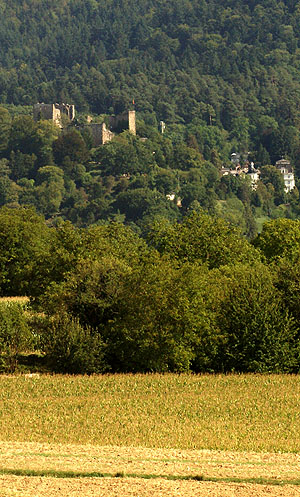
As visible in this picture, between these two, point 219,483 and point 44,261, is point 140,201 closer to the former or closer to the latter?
point 44,261

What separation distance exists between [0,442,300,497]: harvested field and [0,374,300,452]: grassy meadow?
5.92 feet

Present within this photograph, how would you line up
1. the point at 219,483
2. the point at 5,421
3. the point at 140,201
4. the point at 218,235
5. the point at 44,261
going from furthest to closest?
the point at 140,201 → the point at 218,235 → the point at 44,261 → the point at 5,421 → the point at 219,483

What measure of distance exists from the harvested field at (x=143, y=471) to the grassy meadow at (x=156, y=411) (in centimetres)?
180

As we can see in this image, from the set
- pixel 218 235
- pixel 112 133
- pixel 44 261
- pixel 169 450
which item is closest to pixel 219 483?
pixel 169 450

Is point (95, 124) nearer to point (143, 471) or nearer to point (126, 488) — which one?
point (143, 471)

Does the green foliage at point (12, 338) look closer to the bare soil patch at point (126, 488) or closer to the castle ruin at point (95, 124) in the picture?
the bare soil patch at point (126, 488)

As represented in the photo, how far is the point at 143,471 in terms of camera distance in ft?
70.7

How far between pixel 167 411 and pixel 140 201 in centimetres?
11341

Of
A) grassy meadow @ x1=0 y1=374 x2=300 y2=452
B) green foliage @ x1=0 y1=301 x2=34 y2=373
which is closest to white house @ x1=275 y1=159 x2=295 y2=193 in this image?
green foliage @ x1=0 y1=301 x2=34 y2=373

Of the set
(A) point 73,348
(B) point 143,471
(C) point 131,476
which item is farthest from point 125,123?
(C) point 131,476

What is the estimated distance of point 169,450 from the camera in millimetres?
24422

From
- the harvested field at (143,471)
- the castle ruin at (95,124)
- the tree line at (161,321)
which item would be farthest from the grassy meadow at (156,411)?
the castle ruin at (95,124)

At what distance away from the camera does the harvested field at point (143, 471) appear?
20.1m

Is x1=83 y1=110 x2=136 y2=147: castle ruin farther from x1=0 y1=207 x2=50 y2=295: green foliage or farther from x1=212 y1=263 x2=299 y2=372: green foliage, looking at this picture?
x1=212 y1=263 x2=299 y2=372: green foliage
